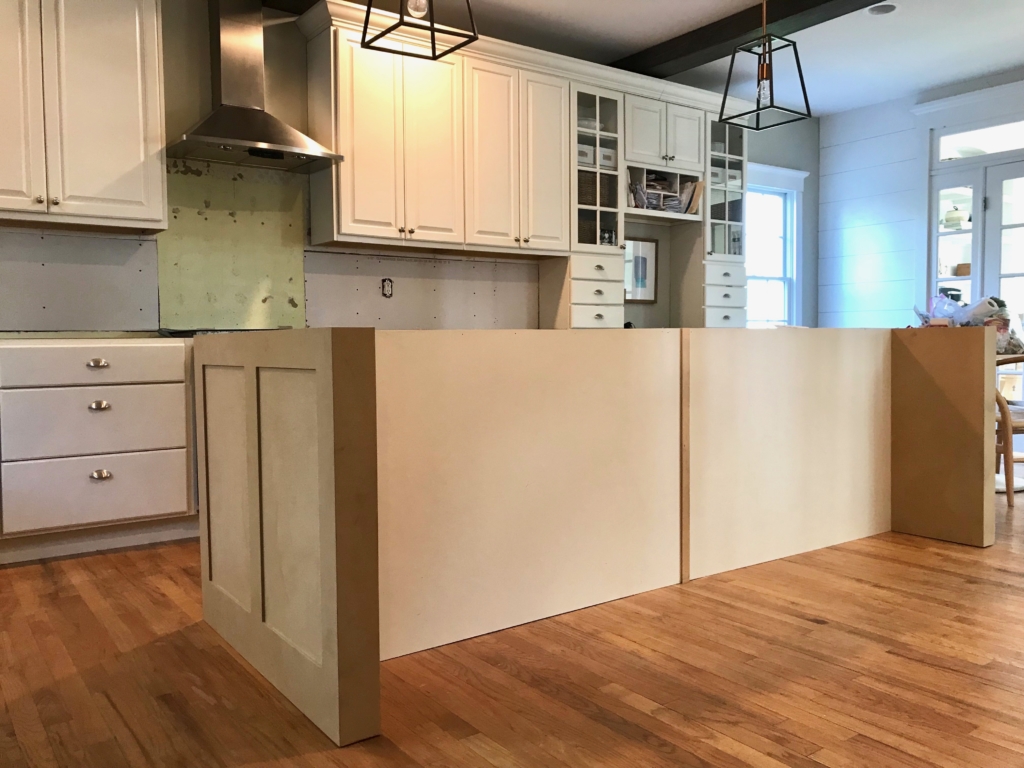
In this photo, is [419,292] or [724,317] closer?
[419,292]

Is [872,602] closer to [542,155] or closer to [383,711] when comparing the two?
[383,711]

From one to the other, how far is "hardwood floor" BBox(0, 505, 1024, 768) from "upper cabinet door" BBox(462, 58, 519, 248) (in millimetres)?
2350

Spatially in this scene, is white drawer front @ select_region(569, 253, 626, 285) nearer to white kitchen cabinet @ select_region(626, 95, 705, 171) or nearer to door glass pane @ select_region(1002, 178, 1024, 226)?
white kitchen cabinet @ select_region(626, 95, 705, 171)

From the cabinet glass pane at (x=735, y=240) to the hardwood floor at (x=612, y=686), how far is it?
3146 millimetres

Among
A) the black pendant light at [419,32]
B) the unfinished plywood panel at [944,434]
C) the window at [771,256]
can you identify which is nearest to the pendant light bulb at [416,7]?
the black pendant light at [419,32]

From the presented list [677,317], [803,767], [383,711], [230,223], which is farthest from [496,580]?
[677,317]

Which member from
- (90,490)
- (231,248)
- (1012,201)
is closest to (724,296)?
(1012,201)

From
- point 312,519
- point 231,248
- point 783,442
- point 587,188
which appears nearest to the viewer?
point 312,519

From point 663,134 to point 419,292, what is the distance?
179 centimetres

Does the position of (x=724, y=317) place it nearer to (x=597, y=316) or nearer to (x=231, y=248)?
(x=597, y=316)

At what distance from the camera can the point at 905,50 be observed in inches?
191

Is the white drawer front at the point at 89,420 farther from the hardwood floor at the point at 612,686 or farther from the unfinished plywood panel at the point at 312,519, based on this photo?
the unfinished plywood panel at the point at 312,519

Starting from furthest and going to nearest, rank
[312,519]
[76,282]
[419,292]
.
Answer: [419,292] < [76,282] < [312,519]

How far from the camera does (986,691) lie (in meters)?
1.61
